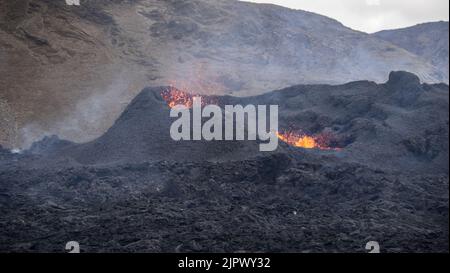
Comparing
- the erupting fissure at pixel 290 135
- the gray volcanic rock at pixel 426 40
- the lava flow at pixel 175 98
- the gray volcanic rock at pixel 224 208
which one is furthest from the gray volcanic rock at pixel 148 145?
the gray volcanic rock at pixel 426 40

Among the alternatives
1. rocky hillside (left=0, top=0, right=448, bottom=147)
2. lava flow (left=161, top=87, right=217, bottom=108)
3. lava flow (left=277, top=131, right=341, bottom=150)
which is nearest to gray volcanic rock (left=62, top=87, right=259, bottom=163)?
lava flow (left=161, top=87, right=217, bottom=108)

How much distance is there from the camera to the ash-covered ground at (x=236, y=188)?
383 inches

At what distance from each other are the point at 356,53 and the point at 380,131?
34.8m

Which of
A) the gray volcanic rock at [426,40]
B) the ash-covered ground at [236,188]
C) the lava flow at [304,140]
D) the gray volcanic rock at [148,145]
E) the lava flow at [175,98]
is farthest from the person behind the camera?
the gray volcanic rock at [426,40]

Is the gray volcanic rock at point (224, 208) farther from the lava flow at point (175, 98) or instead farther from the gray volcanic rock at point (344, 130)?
the lava flow at point (175, 98)

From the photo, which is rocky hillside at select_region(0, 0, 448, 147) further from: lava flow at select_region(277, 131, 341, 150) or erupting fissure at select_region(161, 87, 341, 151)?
lava flow at select_region(277, 131, 341, 150)

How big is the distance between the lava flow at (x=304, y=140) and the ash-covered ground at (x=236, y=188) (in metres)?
0.43

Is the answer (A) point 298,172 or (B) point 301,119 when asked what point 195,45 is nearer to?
(B) point 301,119

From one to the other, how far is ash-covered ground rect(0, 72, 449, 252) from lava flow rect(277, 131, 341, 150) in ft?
1.42

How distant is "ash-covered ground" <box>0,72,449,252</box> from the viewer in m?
9.72

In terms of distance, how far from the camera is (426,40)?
62.9 m

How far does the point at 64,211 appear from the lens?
11719mm

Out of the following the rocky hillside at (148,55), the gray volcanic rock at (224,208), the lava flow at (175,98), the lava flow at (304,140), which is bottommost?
the gray volcanic rock at (224,208)

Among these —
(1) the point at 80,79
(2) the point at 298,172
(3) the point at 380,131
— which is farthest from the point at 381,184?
(1) the point at 80,79
